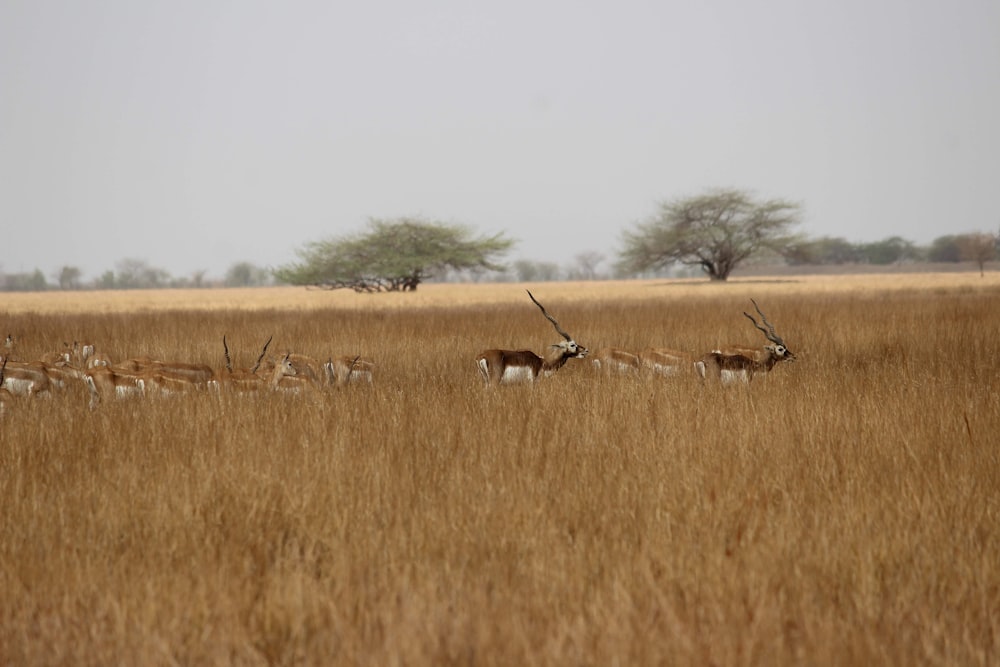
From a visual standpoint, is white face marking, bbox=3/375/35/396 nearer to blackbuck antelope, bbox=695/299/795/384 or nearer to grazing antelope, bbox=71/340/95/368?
grazing antelope, bbox=71/340/95/368

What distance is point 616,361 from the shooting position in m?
10.5

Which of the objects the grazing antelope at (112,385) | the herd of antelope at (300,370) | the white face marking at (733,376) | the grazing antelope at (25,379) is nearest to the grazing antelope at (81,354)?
the herd of antelope at (300,370)

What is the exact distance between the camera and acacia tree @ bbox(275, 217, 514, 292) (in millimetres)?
61781

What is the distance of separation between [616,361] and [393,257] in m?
52.5

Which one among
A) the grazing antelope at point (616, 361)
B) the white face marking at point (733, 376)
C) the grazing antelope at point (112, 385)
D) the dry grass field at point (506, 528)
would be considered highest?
the grazing antelope at point (112, 385)

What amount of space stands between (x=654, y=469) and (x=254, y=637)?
280cm

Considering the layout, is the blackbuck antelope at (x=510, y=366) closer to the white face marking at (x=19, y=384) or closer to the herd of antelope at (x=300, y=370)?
the herd of antelope at (x=300, y=370)

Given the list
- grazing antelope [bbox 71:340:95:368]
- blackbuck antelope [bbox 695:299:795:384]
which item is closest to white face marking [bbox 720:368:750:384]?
blackbuck antelope [bbox 695:299:795:384]

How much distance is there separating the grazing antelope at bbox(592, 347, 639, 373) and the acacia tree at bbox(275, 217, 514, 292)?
4999 cm

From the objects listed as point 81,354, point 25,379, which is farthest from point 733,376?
point 81,354

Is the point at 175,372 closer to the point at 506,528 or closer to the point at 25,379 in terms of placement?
the point at 25,379

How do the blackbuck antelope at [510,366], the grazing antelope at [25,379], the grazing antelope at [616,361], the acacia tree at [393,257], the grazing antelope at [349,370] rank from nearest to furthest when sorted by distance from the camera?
the grazing antelope at [25,379], the blackbuck antelope at [510,366], the grazing antelope at [349,370], the grazing antelope at [616,361], the acacia tree at [393,257]

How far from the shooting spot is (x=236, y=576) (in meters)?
3.74

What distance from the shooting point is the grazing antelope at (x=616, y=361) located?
34.1ft
